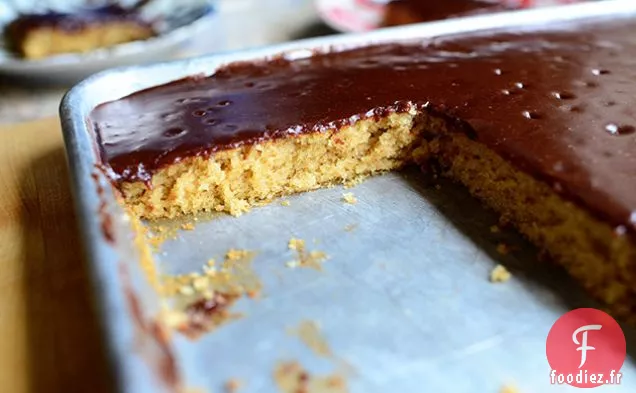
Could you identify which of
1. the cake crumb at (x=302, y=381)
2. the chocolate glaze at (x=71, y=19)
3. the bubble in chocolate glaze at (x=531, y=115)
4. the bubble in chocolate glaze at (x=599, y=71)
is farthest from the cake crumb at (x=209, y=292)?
the chocolate glaze at (x=71, y=19)

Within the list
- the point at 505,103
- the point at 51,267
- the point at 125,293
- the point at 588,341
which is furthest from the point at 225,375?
the point at 505,103

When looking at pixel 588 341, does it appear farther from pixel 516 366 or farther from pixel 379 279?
pixel 379 279

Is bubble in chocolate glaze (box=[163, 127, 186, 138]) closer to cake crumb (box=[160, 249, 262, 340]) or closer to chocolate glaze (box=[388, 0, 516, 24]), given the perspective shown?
cake crumb (box=[160, 249, 262, 340])

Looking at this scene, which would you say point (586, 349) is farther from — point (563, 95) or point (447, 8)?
point (447, 8)

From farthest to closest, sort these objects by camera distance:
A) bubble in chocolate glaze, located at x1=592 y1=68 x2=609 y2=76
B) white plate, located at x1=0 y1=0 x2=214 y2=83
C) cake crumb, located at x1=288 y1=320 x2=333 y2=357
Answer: white plate, located at x1=0 y1=0 x2=214 y2=83
bubble in chocolate glaze, located at x1=592 y1=68 x2=609 y2=76
cake crumb, located at x1=288 y1=320 x2=333 y2=357

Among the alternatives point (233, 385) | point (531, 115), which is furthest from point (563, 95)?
point (233, 385)

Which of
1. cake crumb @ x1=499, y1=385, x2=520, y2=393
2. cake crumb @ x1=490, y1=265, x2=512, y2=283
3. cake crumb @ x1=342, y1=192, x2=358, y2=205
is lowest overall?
cake crumb @ x1=499, y1=385, x2=520, y2=393

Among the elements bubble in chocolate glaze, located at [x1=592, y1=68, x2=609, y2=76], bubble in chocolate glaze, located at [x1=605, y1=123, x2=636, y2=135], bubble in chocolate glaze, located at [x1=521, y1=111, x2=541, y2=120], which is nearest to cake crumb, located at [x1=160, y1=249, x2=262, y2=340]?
bubble in chocolate glaze, located at [x1=521, y1=111, x2=541, y2=120]

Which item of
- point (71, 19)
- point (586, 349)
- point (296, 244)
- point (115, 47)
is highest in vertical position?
point (71, 19)
